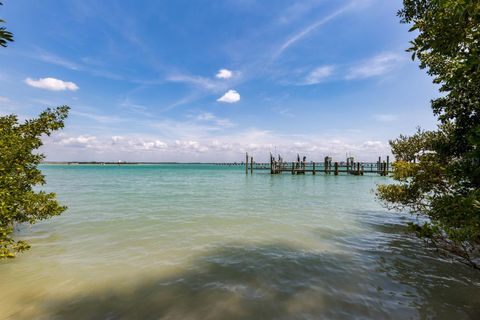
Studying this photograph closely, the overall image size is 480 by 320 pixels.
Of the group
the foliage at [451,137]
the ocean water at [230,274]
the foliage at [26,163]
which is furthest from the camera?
the foliage at [26,163]

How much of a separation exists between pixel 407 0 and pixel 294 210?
1063cm

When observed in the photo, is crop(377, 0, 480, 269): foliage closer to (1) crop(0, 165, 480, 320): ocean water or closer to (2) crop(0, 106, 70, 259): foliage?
(1) crop(0, 165, 480, 320): ocean water

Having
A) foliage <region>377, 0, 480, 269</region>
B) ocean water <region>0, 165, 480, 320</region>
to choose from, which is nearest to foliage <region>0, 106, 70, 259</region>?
ocean water <region>0, 165, 480, 320</region>

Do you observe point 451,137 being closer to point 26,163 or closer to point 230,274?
point 230,274

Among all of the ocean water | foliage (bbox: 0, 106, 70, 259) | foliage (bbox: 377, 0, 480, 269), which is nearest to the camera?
foliage (bbox: 377, 0, 480, 269)

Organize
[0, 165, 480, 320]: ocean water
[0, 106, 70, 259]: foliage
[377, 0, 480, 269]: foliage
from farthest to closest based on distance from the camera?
[0, 106, 70, 259]: foliage → [0, 165, 480, 320]: ocean water → [377, 0, 480, 269]: foliage

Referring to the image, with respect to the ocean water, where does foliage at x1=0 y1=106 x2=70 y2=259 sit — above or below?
above

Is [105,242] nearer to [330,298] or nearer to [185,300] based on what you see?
[185,300]

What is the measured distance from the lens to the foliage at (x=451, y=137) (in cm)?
373

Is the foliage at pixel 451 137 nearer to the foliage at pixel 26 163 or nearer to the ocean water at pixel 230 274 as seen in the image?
the ocean water at pixel 230 274

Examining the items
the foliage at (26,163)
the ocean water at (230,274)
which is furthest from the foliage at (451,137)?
the foliage at (26,163)

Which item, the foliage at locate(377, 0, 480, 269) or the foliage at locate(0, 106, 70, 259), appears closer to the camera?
the foliage at locate(377, 0, 480, 269)

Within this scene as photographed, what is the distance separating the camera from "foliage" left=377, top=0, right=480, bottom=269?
3.73m

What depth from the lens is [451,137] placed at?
7.86m
